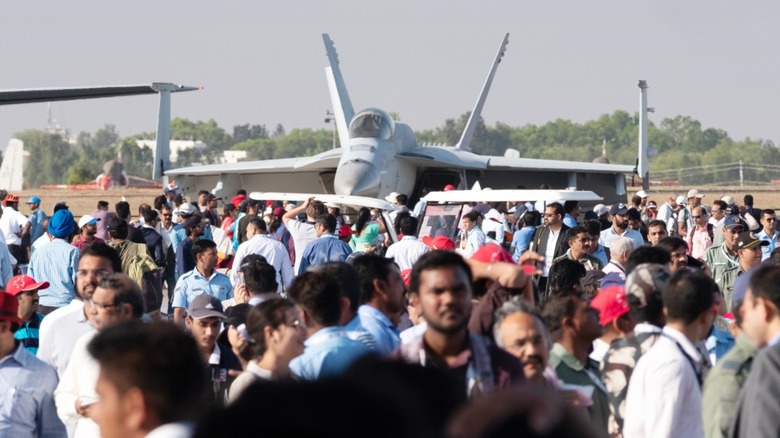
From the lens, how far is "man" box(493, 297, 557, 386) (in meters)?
4.59

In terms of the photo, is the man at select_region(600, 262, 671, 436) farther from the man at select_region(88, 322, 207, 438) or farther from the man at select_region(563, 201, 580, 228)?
the man at select_region(563, 201, 580, 228)

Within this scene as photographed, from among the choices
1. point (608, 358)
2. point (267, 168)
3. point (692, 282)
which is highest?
point (267, 168)

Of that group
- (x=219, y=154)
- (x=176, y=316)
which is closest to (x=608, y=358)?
(x=176, y=316)

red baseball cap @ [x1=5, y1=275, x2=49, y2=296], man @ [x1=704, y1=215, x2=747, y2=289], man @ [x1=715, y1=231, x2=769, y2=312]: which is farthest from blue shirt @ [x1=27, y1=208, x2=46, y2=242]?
man @ [x1=715, y1=231, x2=769, y2=312]

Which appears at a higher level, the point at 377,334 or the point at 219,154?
the point at 219,154

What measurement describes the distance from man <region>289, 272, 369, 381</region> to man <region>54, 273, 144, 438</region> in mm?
774

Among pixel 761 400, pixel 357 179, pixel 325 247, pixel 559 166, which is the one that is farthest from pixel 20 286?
pixel 559 166

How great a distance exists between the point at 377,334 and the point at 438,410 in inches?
145

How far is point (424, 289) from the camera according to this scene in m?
4.66

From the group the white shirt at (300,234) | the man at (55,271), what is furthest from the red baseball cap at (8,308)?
the white shirt at (300,234)

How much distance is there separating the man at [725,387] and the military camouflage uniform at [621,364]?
90cm

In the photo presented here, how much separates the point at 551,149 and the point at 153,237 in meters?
161

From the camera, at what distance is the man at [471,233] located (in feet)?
45.8

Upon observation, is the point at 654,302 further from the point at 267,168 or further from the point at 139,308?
the point at 267,168
